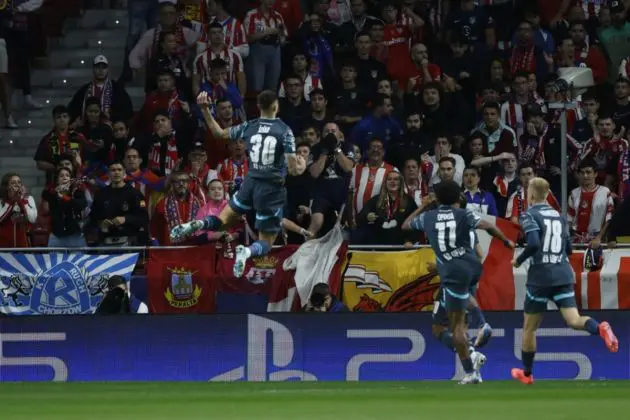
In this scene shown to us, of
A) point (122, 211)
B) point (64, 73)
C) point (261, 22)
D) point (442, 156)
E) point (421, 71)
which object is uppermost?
point (261, 22)

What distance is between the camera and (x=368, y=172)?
21.6 metres

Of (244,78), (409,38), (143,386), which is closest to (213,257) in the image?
(143,386)

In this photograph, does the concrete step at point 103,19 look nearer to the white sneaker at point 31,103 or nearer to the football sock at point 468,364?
the white sneaker at point 31,103

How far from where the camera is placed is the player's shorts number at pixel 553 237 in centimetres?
1606

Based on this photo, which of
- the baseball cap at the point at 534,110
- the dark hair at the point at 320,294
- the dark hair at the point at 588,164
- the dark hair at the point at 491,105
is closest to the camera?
the dark hair at the point at 320,294

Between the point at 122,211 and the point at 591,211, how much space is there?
638 cm

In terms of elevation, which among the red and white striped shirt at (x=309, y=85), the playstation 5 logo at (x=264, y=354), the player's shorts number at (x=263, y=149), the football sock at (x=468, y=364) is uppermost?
the red and white striped shirt at (x=309, y=85)

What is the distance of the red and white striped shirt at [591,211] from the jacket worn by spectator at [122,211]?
5.90 metres

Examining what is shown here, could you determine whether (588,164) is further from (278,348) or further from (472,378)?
(472,378)

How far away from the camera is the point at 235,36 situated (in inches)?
966

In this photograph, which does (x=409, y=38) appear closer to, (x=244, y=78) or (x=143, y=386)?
(x=244, y=78)

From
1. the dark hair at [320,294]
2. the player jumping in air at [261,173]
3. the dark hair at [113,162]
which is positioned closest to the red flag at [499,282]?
the dark hair at [320,294]

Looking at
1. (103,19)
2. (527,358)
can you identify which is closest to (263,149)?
(527,358)

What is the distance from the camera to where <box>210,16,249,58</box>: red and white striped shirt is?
2441 cm
